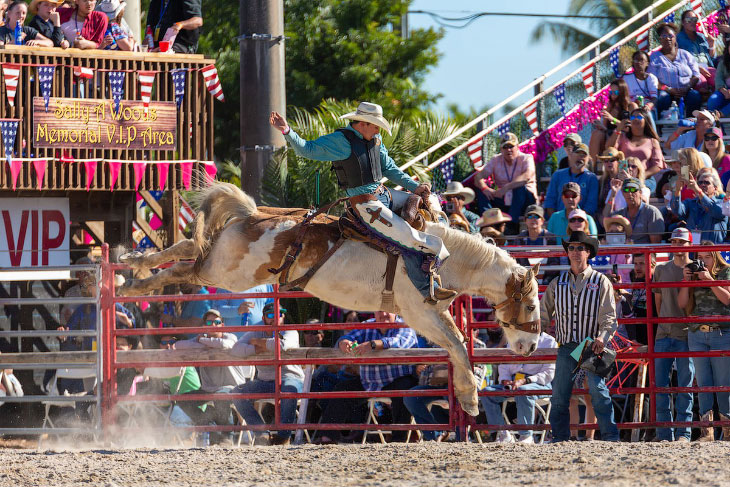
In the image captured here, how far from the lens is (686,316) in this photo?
354 inches

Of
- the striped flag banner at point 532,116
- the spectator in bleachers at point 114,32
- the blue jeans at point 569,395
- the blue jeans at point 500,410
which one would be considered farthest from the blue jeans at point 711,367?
the spectator in bleachers at point 114,32

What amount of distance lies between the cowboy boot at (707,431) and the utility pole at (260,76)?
5771 millimetres

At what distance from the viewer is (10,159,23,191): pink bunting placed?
41.6 ft

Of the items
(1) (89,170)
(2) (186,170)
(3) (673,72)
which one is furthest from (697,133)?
(1) (89,170)

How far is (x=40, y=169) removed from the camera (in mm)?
12852

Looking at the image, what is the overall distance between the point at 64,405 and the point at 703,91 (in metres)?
9.52

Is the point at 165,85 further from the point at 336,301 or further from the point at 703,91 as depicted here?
the point at 703,91

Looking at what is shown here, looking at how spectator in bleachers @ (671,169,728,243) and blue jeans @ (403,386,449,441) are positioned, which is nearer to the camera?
blue jeans @ (403,386,449,441)

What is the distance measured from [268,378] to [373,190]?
8.83 feet

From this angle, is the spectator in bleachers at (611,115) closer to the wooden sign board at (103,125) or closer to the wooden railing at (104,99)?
the wooden railing at (104,99)

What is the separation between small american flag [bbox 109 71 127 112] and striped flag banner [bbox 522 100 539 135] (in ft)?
17.6

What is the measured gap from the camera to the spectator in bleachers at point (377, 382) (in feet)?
31.5

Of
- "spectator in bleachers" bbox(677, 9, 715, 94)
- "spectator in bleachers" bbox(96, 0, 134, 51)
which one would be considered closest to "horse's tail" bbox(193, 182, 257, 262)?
"spectator in bleachers" bbox(96, 0, 134, 51)

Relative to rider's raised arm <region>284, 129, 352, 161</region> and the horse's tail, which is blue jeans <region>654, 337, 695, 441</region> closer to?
rider's raised arm <region>284, 129, 352, 161</region>
